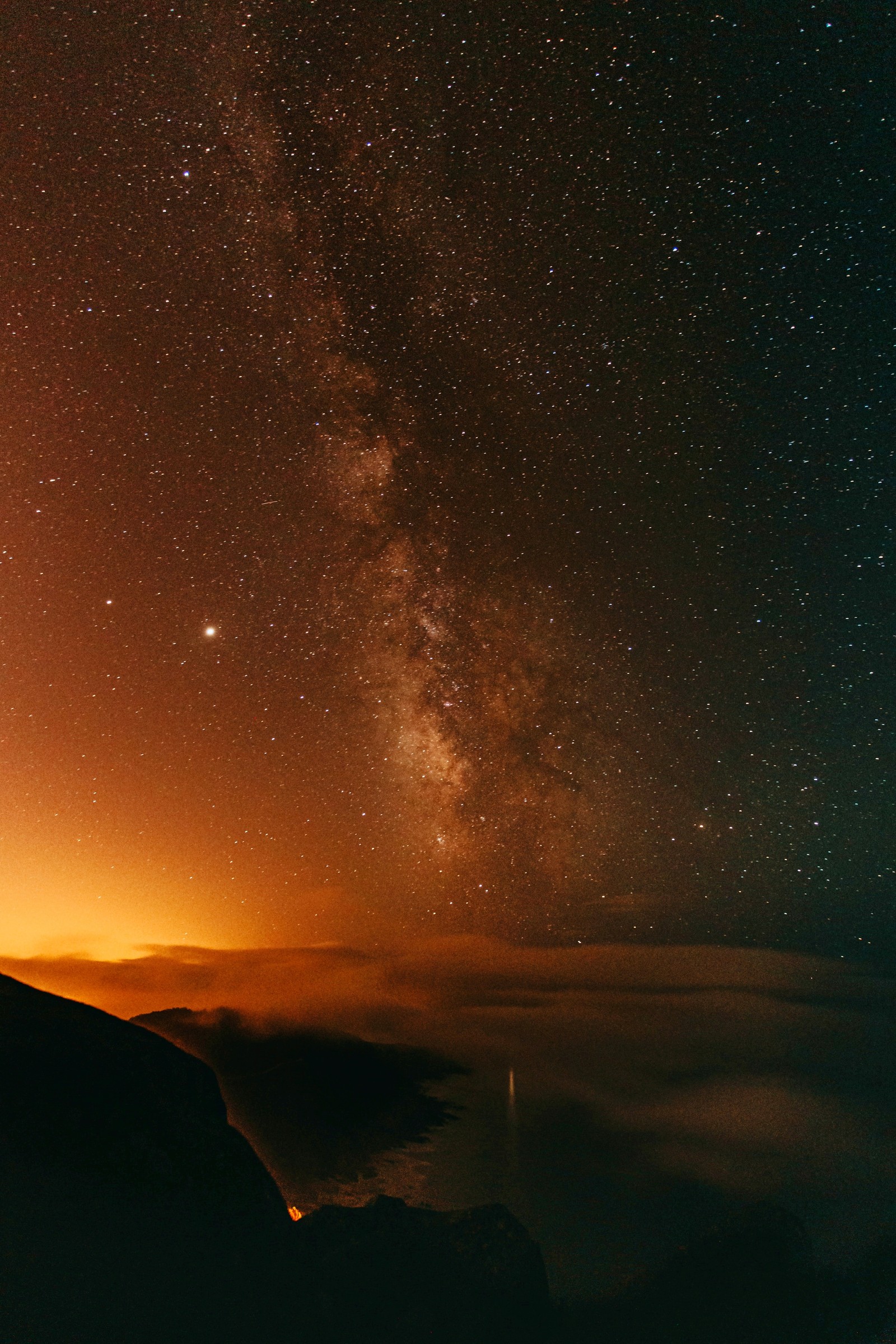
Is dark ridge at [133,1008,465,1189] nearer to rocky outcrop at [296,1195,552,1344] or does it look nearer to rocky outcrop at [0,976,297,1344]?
rocky outcrop at [296,1195,552,1344]

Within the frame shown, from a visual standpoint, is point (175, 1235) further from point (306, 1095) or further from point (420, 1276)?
point (306, 1095)

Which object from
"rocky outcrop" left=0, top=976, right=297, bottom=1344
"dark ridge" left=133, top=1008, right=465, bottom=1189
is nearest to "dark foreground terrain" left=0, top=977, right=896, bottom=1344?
"rocky outcrop" left=0, top=976, right=297, bottom=1344

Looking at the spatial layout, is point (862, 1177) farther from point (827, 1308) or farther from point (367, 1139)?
point (367, 1139)

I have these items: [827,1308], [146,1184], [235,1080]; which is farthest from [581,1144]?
[146,1184]

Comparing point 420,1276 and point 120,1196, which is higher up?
point 120,1196

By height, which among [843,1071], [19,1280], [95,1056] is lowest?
[843,1071]

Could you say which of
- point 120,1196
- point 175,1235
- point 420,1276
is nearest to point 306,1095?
point 420,1276

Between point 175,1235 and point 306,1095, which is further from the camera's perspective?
point 306,1095

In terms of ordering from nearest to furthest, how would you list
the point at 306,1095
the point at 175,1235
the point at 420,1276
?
the point at 175,1235
the point at 420,1276
the point at 306,1095
